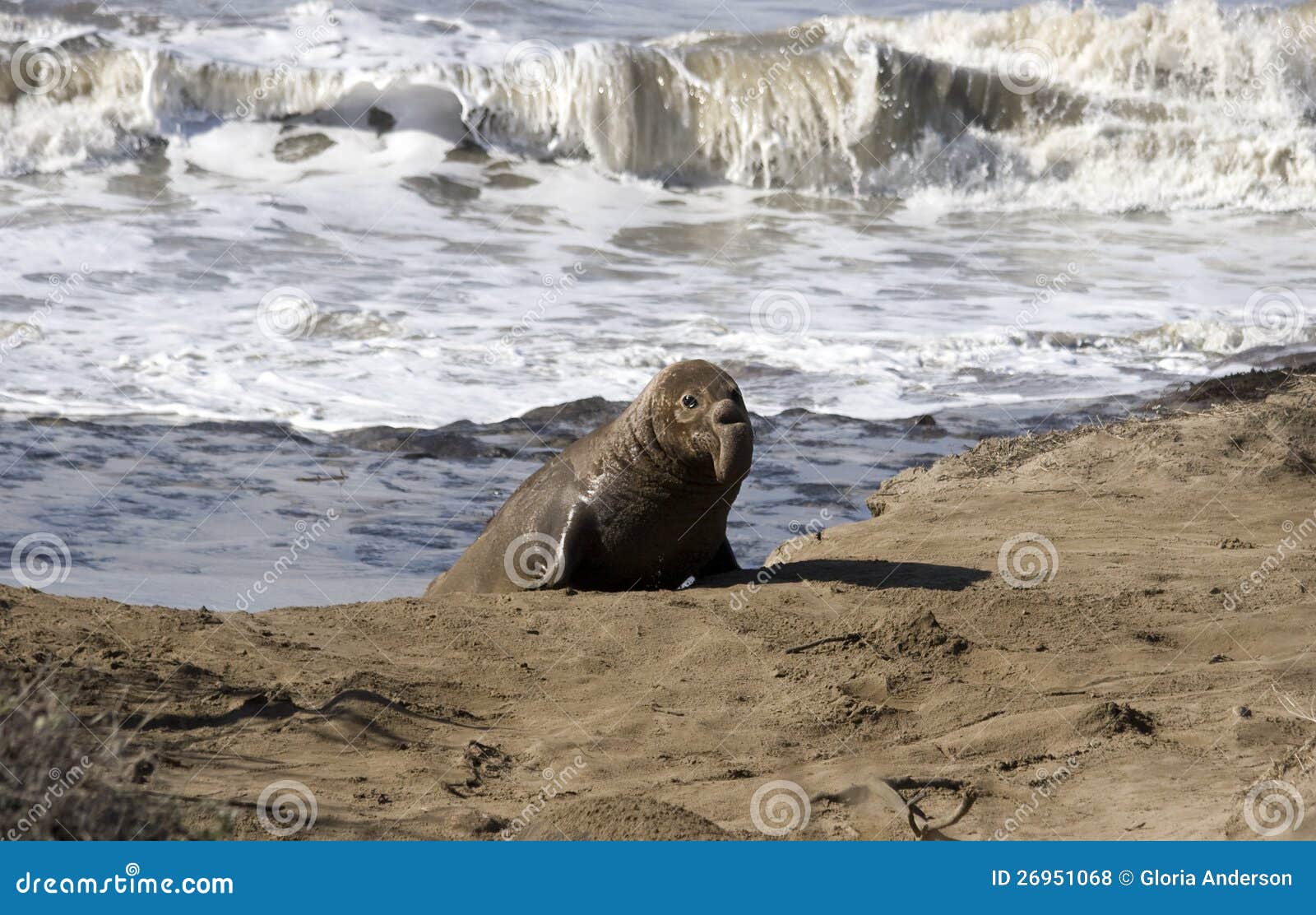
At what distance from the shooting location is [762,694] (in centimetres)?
554

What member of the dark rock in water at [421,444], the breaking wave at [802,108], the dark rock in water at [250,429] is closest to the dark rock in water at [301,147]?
the breaking wave at [802,108]

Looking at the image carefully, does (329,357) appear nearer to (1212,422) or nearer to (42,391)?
(42,391)

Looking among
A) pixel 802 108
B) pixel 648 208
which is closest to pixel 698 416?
pixel 648 208

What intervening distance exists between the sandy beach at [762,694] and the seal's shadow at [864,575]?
0.08 ft

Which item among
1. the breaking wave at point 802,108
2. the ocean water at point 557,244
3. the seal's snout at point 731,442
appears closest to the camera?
the seal's snout at point 731,442

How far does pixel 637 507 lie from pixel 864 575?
1.16 metres

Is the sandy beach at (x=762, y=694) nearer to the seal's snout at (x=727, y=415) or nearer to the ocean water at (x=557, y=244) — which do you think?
the seal's snout at (x=727, y=415)

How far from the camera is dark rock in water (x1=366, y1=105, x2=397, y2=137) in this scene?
73.7 ft

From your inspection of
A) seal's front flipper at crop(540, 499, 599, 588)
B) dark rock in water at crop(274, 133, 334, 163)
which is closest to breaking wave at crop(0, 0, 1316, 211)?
dark rock in water at crop(274, 133, 334, 163)

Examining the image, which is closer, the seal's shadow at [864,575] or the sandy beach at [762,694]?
the sandy beach at [762,694]

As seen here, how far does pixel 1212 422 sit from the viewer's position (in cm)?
926

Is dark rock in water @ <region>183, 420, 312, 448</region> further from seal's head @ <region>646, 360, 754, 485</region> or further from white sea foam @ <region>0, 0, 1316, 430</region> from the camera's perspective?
seal's head @ <region>646, 360, 754, 485</region>

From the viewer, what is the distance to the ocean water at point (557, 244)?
10.4 metres

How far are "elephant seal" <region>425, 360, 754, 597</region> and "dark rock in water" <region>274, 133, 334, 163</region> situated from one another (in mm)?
15150
